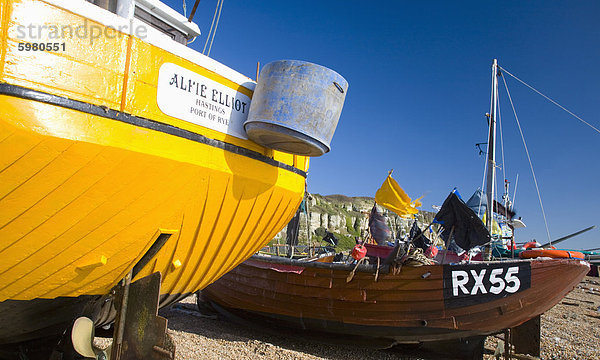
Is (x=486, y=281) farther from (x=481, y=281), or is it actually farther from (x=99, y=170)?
(x=99, y=170)

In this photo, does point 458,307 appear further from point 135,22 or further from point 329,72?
point 135,22

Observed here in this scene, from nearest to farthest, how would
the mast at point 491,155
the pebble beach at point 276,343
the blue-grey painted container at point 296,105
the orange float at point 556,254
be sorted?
the blue-grey painted container at point 296,105 → the pebble beach at point 276,343 → the orange float at point 556,254 → the mast at point 491,155

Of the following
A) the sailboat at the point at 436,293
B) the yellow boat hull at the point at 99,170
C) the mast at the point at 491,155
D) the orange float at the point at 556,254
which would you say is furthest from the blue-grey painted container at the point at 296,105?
the mast at the point at 491,155

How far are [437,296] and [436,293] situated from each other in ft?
0.16

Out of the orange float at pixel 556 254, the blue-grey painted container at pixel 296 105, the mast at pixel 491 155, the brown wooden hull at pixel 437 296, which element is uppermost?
the mast at pixel 491 155

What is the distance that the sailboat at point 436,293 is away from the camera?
226 inches

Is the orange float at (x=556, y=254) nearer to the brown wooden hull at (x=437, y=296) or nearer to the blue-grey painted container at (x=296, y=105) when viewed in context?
the brown wooden hull at (x=437, y=296)

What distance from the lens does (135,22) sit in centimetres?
231

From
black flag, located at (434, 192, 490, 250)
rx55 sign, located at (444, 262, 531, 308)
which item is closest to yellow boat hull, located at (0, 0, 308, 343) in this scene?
rx55 sign, located at (444, 262, 531, 308)

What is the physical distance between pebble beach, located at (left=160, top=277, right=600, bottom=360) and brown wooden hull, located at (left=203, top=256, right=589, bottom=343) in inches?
26.6

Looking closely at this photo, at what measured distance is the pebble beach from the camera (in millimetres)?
5676

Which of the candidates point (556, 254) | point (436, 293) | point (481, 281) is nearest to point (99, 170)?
point (436, 293)

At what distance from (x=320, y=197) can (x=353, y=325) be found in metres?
41.6

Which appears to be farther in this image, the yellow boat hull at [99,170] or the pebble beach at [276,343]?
the pebble beach at [276,343]
